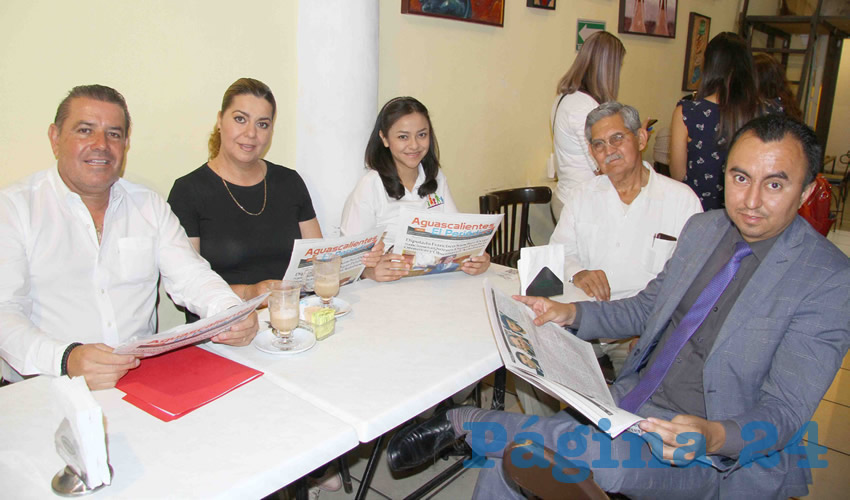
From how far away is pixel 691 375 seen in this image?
5.17 ft

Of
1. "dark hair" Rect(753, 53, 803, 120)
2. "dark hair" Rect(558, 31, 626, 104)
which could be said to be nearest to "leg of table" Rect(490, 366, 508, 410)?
"dark hair" Rect(558, 31, 626, 104)

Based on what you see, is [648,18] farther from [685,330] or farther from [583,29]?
[685,330]

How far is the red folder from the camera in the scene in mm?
1247

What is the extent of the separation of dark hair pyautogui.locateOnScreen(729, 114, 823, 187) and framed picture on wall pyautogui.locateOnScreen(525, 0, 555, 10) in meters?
2.92

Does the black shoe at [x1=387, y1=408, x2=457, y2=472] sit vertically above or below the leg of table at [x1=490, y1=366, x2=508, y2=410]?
above

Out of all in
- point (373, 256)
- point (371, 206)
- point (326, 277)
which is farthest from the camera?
point (371, 206)

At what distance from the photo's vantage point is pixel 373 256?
2.12m

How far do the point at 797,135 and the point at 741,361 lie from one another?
577mm

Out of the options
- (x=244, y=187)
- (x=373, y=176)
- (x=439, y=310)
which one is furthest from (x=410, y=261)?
(x=244, y=187)

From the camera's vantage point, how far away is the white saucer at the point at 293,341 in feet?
4.97

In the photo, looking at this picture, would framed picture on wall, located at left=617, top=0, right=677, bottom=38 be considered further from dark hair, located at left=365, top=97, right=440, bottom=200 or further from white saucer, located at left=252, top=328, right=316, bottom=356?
white saucer, located at left=252, top=328, right=316, bottom=356

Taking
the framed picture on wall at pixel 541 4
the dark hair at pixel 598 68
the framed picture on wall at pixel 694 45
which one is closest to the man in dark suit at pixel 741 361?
the dark hair at pixel 598 68

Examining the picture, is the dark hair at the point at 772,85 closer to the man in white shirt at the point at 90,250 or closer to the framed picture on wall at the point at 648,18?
A: the framed picture on wall at the point at 648,18

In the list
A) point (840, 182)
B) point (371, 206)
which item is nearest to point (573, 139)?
point (371, 206)
